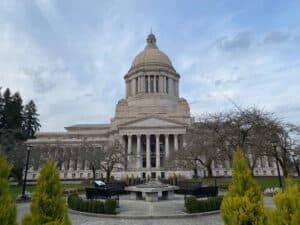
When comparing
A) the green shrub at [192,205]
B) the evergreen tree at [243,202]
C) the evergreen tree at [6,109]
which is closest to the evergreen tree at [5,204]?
the evergreen tree at [243,202]

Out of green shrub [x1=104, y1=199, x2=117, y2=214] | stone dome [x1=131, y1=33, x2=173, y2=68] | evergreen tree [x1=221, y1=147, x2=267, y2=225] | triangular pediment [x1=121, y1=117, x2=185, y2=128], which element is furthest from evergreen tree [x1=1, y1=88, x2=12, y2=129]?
evergreen tree [x1=221, y1=147, x2=267, y2=225]

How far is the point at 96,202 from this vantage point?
1580 cm

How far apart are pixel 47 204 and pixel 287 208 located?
531cm

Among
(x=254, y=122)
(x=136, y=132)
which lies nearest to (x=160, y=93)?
(x=136, y=132)

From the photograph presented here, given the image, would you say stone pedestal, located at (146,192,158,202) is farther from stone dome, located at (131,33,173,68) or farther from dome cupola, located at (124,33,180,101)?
stone dome, located at (131,33,173,68)

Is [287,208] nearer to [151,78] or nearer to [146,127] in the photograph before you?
[146,127]

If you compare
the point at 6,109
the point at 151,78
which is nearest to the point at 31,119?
the point at 6,109

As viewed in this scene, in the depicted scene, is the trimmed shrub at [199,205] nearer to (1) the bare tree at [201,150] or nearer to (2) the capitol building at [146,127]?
(1) the bare tree at [201,150]

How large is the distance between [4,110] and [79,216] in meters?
50.5

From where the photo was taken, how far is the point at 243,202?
7.27 meters

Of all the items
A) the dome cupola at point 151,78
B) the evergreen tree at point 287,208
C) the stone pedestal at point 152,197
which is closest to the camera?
the evergreen tree at point 287,208

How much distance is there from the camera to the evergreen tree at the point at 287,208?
224 inches

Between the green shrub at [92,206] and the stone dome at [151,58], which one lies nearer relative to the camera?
the green shrub at [92,206]

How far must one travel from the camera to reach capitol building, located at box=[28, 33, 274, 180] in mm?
71125
